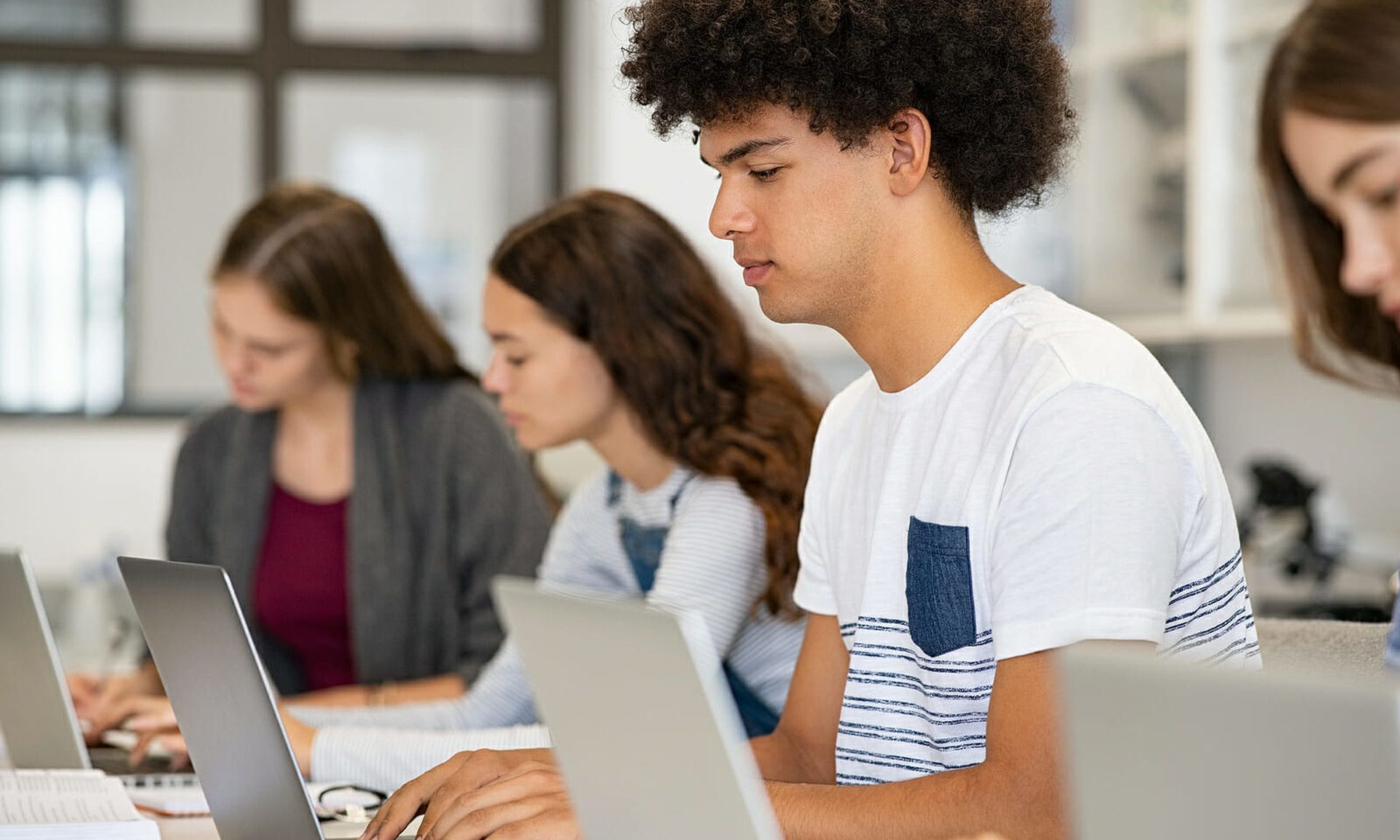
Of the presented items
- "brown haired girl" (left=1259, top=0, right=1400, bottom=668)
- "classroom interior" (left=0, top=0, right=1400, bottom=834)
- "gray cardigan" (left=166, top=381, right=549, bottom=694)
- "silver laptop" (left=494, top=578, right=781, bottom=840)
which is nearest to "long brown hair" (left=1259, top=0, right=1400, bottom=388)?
"brown haired girl" (left=1259, top=0, right=1400, bottom=668)

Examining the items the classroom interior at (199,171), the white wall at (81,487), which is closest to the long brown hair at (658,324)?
the classroom interior at (199,171)

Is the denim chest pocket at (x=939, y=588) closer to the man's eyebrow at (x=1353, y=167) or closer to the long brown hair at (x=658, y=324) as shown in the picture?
the man's eyebrow at (x=1353, y=167)

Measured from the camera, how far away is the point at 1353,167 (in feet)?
3.11

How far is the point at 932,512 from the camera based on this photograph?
124cm

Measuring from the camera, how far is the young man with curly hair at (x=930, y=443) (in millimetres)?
1087

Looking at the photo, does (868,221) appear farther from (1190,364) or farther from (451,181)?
(451,181)

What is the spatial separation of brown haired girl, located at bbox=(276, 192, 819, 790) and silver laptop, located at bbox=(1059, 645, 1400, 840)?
1.09 metres

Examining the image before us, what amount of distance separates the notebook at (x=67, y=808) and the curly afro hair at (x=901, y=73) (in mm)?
722

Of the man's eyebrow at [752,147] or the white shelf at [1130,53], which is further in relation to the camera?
the white shelf at [1130,53]

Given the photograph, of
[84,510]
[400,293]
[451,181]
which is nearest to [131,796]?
[400,293]

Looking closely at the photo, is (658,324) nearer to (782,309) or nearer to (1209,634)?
(782,309)

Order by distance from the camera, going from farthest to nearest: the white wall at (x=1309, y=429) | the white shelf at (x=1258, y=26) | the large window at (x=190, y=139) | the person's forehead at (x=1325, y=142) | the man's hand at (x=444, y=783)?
1. the large window at (x=190, y=139)
2. the white wall at (x=1309, y=429)
3. the white shelf at (x=1258, y=26)
4. the man's hand at (x=444, y=783)
5. the person's forehead at (x=1325, y=142)

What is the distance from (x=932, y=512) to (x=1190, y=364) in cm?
244

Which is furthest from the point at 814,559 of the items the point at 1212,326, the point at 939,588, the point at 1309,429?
the point at 1309,429
